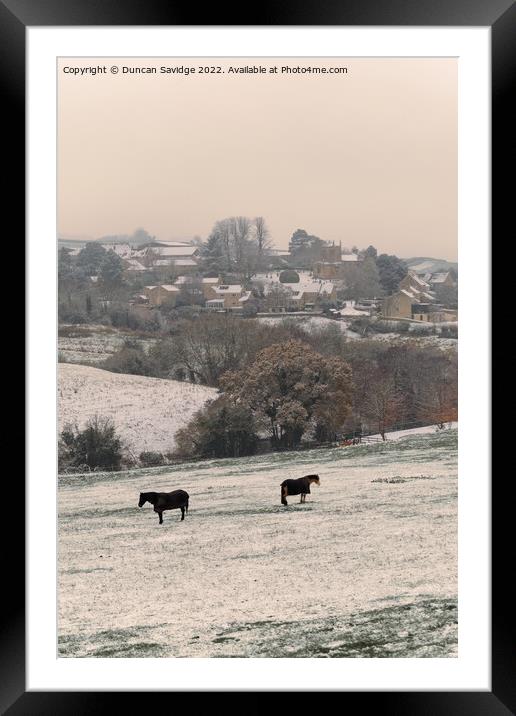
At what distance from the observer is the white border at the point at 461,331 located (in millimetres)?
3736

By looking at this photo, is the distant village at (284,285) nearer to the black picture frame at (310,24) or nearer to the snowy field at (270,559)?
the black picture frame at (310,24)

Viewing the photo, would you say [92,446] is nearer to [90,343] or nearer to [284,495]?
[90,343]

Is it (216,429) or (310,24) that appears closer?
(310,24)

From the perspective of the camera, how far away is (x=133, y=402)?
4.00m

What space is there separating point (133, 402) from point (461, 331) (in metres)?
1.84

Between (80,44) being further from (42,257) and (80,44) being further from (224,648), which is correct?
(224,648)

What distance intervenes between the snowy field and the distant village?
2.53 ft

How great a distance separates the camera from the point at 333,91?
3.93 meters

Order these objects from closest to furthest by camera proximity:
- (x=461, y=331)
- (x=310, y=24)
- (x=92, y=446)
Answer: (x=310, y=24) < (x=461, y=331) < (x=92, y=446)

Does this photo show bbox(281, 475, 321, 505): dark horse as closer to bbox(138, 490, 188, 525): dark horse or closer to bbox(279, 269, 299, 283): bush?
bbox(138, 490, 188, 525): dark horse

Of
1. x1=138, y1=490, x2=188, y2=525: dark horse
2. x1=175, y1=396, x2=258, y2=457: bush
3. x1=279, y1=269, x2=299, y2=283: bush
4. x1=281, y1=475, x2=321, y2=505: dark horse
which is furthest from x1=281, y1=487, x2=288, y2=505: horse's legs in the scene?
x1=279, y1=269, x2=299, y2=283: bush

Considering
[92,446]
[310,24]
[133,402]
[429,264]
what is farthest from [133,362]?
[310,24]

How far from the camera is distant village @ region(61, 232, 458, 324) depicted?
3.95 meters

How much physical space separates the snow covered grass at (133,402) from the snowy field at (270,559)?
22 centimetres
